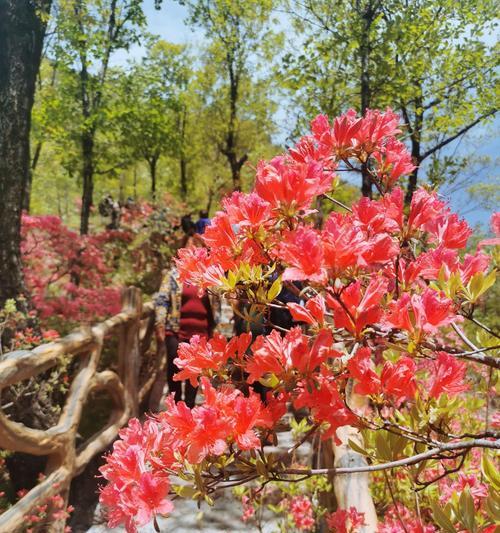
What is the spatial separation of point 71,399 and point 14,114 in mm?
2433

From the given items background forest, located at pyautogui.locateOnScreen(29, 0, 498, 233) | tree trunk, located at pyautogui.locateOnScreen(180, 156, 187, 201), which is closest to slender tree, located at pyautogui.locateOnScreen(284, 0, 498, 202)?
background forest, located at pyautogui.locateOnScreen(29, 0, 498, 233)

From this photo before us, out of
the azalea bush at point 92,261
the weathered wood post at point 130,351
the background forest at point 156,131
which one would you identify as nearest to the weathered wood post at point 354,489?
the background forest at point 156,131

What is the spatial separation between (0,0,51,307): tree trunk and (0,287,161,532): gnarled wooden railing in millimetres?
965

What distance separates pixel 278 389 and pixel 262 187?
471mm

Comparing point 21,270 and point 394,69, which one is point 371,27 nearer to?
point 394,69

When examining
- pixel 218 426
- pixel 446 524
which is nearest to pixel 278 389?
pixel 218 426

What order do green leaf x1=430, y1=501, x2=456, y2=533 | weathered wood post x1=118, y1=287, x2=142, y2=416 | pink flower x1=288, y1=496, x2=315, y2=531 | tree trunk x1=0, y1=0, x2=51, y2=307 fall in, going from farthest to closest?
weathered wood post x1=118, y1=287, x2=142, y2=416, tree trunk x1=0, y1=0, x2=51, y2=307, pink flower x1=288, y1=496, x2=315, y2=531, green leaf x1=430, y1=501, x2=456, y2=533

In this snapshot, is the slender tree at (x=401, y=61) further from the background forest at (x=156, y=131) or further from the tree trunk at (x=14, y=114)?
the tree trunk at (x=14, y=114)

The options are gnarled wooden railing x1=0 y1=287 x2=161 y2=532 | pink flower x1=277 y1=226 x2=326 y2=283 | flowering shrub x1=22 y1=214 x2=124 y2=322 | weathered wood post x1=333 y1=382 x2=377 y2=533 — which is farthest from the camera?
flowering shrub x1=22 y1=214 x2=124 y2=322

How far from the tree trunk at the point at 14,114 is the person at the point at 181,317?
134 centimetres

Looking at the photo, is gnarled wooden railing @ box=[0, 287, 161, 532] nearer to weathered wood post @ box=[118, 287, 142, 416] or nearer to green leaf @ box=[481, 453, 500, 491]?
weathered wood post @ box=[118, 287, 142, 416]

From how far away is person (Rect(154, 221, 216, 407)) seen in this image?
3990 mm

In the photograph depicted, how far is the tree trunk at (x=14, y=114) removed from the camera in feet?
12.0

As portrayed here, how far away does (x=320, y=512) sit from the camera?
271cm
